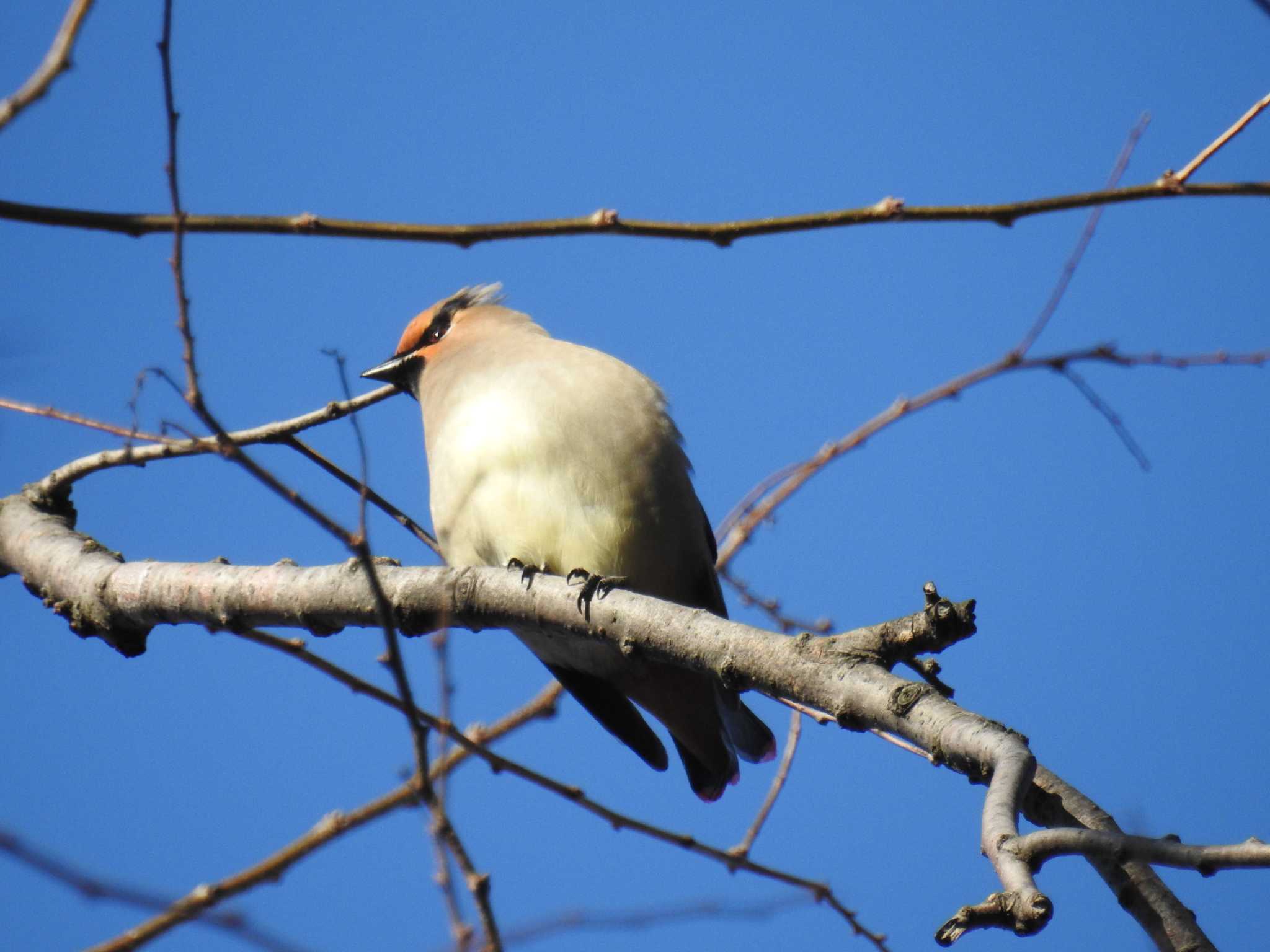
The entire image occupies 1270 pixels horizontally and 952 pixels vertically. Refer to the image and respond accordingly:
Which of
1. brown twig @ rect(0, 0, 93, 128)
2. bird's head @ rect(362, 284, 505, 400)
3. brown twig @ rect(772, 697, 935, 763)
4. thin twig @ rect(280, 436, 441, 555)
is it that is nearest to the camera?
brown twig @ rect(0, 0, 93, 128)

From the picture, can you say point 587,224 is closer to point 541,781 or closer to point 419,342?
point 541,781

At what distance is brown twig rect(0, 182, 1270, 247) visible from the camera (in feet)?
5.79

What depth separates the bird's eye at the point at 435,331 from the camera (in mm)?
5613

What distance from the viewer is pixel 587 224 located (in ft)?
6.00

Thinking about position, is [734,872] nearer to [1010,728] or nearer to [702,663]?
[702,663]

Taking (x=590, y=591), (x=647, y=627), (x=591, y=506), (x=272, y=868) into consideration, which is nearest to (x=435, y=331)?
(x=591, y=506)

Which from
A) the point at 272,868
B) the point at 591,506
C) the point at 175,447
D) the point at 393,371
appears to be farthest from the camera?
the point at 393,371

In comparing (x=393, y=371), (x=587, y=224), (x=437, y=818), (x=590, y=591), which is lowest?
(x=437, y=818)

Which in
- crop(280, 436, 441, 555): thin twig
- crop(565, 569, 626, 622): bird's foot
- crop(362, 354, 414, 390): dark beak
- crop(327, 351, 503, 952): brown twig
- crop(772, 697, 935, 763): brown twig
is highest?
crop(362, 354, 414, 390): dark beak

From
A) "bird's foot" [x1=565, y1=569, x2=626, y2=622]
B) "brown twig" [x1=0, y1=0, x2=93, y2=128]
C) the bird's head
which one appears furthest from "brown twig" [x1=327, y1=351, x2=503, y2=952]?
the bird's head

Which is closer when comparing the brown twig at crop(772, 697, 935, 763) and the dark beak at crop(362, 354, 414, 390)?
the brown twig at crop(772, 697, 935, 763)

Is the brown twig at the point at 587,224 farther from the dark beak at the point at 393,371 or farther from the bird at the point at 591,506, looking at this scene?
the dark beak at the point at 393,371

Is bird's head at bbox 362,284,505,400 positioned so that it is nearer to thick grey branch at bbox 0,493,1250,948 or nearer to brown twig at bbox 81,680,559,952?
thick grey branch at bbox 0,493,1250,948

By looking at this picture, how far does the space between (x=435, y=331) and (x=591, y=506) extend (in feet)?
5.96
